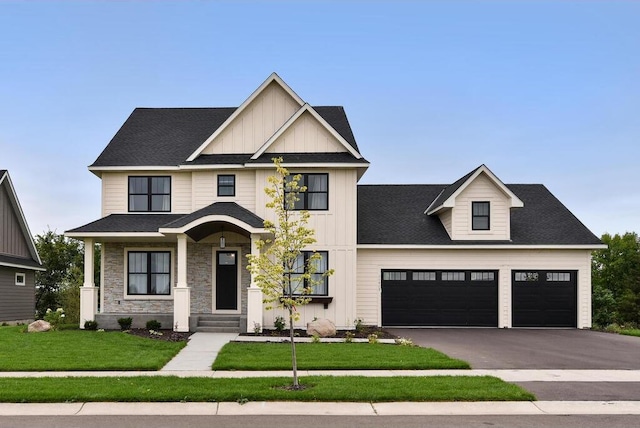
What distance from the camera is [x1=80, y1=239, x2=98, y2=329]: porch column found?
66.6 ft

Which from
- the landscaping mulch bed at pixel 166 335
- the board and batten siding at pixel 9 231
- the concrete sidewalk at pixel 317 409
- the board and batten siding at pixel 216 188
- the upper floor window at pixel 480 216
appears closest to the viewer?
the concrete sidewalk at pixel 317 409

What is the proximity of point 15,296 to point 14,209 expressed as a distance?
4665 mm

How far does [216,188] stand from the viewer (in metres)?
21.7

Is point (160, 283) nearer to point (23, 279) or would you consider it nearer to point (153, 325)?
point (153, 325)

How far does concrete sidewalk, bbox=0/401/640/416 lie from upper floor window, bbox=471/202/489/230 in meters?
13.9

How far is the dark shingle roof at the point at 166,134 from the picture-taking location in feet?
73.1

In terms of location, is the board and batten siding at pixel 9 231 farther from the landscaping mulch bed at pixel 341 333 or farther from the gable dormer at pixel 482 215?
the gable dormer at pixel 482 215

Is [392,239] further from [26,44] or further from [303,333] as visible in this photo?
[26,44]

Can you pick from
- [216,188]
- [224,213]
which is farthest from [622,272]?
[224,213]

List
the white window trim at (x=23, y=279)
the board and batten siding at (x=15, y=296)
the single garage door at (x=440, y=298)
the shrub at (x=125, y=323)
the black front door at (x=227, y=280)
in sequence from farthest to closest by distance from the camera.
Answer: the white window trim at (x=23, y=279) < the board and batten siding at (x=15, y=296) < the single garage door at (x=440, y=298) < the black front door at (x=227, y=280) < the shrub at (x=125, y=323)

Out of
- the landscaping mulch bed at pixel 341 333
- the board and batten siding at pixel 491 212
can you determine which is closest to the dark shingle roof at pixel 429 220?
the board and batten siding at pixel 491 212

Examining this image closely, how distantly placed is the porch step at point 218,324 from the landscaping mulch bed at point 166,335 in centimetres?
89

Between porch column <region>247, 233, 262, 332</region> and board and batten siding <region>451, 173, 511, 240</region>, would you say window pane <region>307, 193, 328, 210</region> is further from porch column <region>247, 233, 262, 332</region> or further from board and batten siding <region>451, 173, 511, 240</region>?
board and batten siding <region>451, 173, 511, 240</region>
